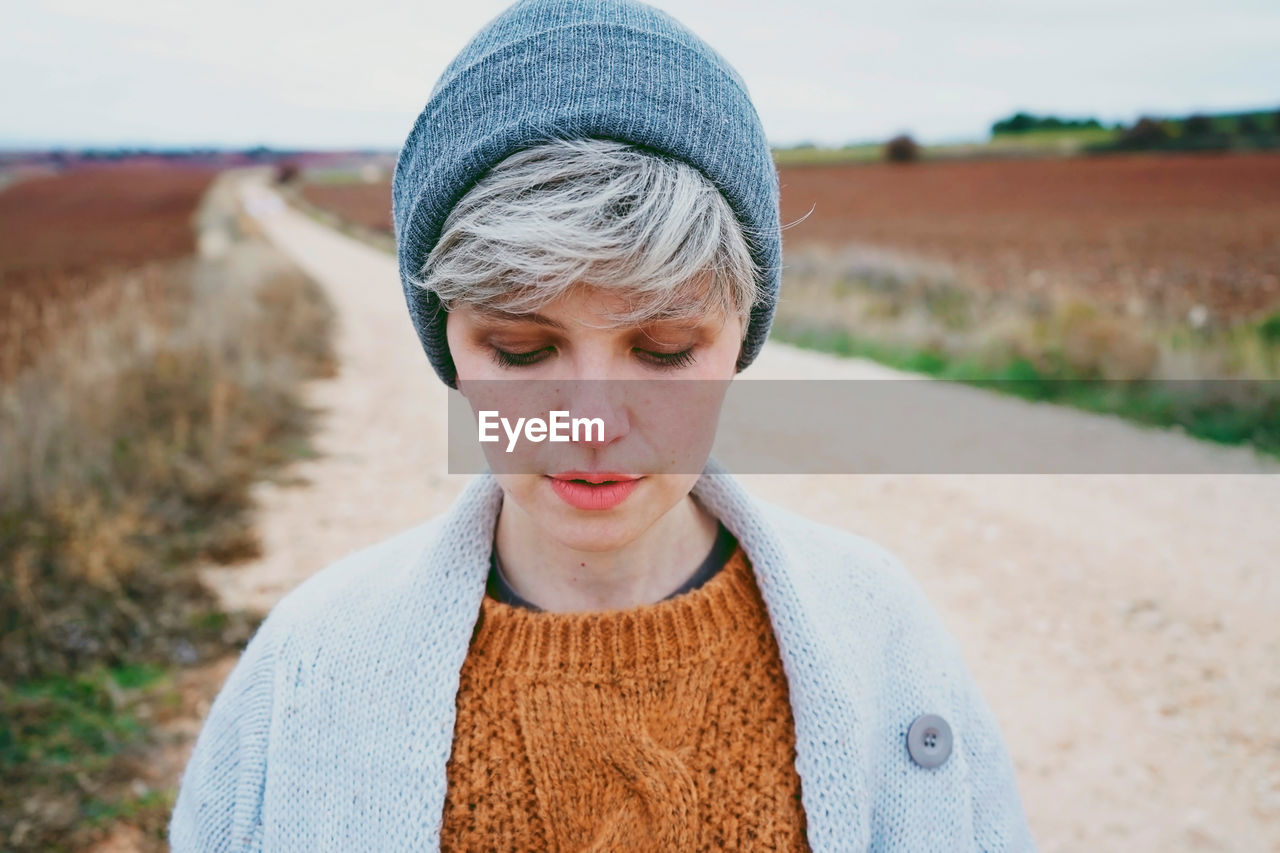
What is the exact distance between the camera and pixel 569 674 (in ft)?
4.23

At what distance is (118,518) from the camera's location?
4.39 metres

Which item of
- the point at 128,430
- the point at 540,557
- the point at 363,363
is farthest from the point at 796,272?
the point at 540,557

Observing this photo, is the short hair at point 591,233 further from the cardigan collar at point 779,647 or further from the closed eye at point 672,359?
the cardigan collar at point 779,647

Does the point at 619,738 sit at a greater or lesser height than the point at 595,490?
lesser

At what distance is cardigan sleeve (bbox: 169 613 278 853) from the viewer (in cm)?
128

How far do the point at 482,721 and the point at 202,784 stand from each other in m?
0.47

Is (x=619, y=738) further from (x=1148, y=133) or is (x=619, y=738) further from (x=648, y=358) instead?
(x=1148, y=133)

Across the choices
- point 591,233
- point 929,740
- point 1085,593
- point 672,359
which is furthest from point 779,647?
point 1085,593

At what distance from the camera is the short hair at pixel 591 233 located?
3.43 ft

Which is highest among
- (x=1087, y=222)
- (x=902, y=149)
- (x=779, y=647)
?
(x=902, y=149)

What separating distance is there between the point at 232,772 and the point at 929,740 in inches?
44.1

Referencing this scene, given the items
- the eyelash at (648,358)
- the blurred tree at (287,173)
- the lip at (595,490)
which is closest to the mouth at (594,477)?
the lip at (595,490)

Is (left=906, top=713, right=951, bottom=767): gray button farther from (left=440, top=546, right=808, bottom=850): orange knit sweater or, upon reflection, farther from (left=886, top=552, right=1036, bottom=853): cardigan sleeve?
(left=440, top=546, right=808, bottom=850): orange knit sweater

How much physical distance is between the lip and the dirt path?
2533 mm
